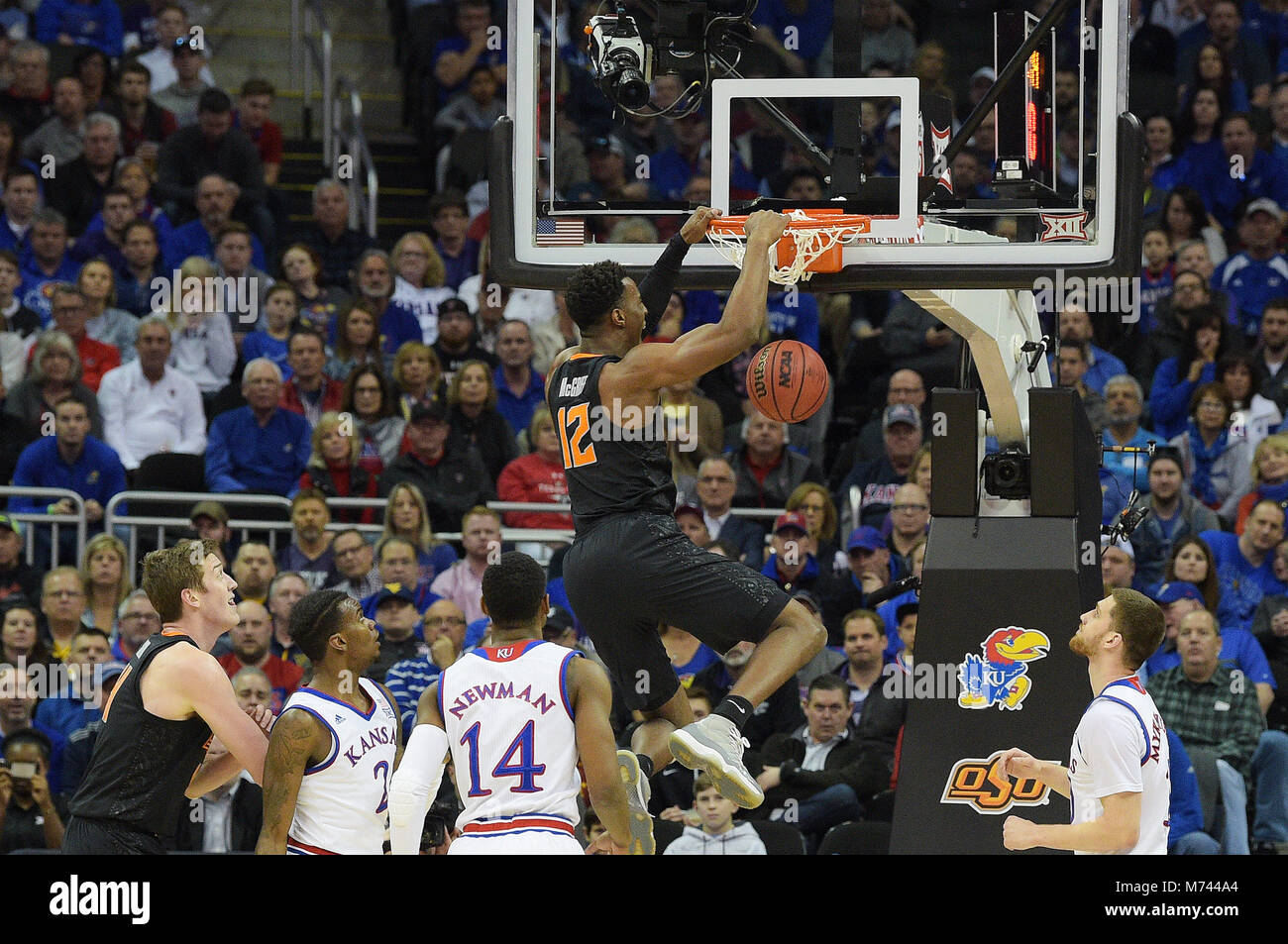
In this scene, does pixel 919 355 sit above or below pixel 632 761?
above

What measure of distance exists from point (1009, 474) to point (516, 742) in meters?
3.23

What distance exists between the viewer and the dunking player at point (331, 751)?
7.54m

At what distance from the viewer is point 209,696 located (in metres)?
7.16

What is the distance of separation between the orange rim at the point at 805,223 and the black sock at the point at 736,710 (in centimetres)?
186

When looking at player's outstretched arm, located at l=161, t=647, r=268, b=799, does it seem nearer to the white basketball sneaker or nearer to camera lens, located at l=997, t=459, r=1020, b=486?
the white basketball sneaker

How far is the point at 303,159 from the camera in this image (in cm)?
1773

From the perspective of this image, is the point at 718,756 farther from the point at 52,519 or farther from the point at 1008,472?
the point at 52,519

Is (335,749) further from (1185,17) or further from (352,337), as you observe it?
(1185,17)

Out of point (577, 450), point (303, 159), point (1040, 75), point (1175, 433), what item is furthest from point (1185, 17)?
point (577, 450)

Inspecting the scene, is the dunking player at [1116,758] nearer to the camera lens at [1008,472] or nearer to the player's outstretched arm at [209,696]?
the camera lens at [1008,472]

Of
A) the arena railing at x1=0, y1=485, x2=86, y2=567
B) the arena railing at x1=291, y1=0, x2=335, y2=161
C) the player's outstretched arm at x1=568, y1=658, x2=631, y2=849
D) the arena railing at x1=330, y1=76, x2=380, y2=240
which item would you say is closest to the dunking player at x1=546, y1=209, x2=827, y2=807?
the player's outstretched arm at x1=568, y1=658, x2=631, y2=849

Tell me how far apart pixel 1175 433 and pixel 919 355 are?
1.85 metres

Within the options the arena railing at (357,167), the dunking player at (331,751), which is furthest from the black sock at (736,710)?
the arena railing at (357,167)

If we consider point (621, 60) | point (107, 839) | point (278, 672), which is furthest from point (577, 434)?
point (278, 672)
